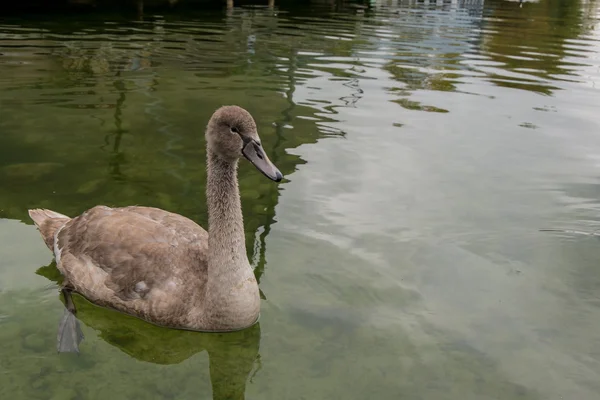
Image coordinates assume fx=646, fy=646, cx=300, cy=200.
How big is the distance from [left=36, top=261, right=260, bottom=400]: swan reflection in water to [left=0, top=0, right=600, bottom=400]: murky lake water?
1 cm

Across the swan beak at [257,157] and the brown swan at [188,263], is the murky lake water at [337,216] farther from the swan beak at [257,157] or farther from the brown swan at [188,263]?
the swan beak at [257,157]

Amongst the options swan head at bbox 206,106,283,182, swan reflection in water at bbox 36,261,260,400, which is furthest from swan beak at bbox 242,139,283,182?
swan reflection in water at bbox 36,261,260,400

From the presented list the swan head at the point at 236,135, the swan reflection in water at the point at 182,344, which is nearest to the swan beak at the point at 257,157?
the swan head at the point at 236,135

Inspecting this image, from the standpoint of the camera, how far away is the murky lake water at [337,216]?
473cm

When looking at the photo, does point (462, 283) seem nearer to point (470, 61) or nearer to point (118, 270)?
point (118, 270)

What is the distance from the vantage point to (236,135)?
4.87 m

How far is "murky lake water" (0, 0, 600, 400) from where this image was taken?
15.5ft

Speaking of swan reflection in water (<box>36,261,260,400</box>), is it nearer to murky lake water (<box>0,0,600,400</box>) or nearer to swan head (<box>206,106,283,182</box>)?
murky lake water (<box>0,0,600,400</box>)

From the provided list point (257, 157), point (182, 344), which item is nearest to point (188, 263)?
point (182, 344)

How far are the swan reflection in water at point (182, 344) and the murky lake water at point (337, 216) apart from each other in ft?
0.05

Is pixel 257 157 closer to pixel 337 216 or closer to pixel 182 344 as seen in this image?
pixel 182 344

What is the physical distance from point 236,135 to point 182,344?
1650 millimetres

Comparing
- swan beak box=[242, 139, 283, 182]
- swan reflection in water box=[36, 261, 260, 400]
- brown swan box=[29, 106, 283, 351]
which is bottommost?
swan reflection in water box=[36, 261, 260, 400]

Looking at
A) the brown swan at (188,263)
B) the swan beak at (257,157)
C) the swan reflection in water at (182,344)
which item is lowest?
the swan reflection in water at (182,344)
